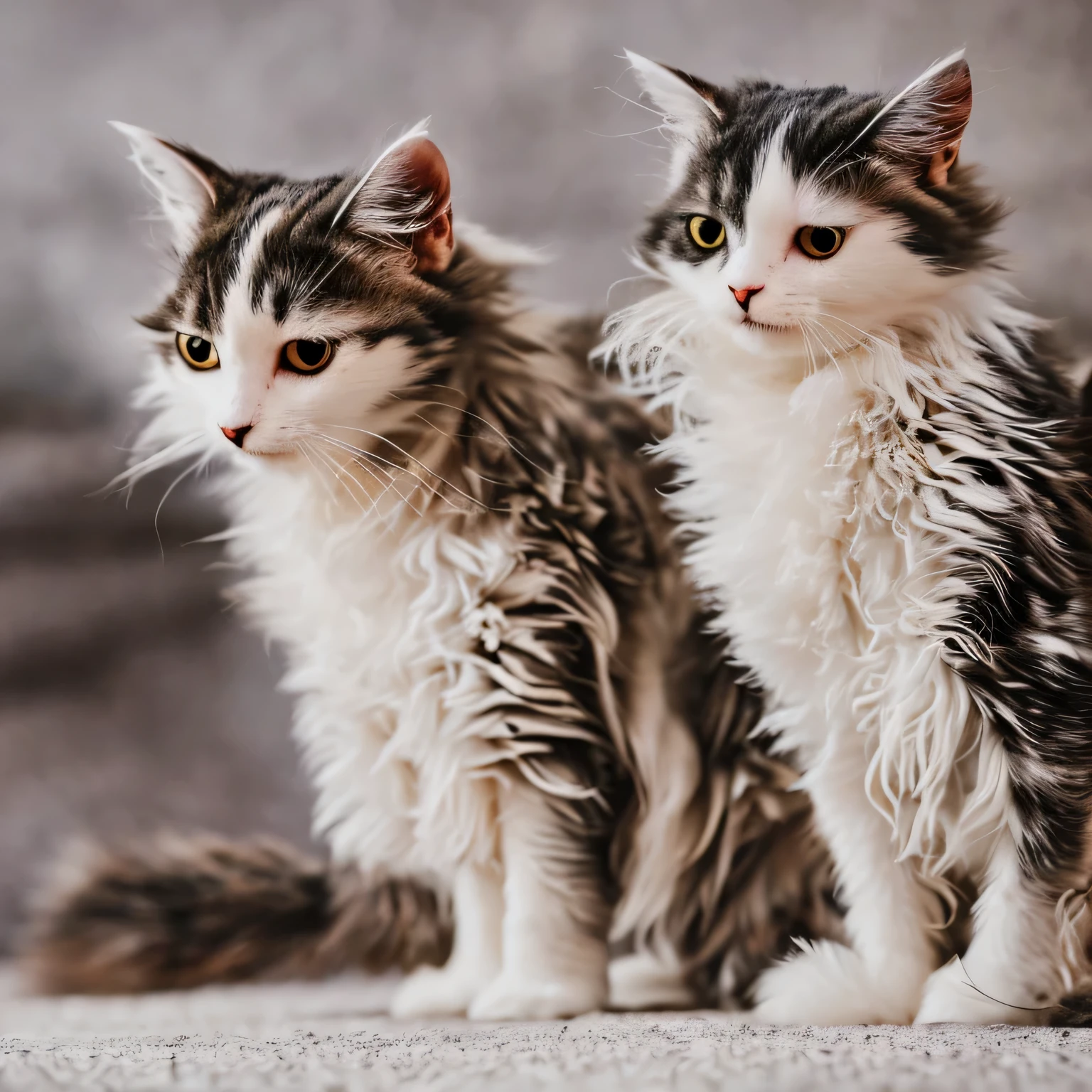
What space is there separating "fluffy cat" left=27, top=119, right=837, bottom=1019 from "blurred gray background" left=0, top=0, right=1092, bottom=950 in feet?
0.70

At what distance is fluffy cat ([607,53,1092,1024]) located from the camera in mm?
829

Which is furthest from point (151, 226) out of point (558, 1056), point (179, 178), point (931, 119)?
point (558, 1056)

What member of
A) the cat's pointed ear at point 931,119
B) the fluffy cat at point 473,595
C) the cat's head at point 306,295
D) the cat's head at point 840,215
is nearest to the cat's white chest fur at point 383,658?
the fluffy cat at point 473,595

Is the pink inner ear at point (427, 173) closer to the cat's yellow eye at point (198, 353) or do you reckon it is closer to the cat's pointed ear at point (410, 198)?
the cat's pointed ear at point (410, 198)

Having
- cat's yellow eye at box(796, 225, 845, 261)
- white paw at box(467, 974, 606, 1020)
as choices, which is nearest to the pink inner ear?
cat's yellow eye at box(796, 225, 845, 261)

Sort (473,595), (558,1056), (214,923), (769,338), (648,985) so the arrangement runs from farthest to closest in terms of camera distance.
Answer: (214,923) < (648,985) < (473,595) < (769,338) < (558,1056)

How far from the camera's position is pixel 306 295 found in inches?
37.4

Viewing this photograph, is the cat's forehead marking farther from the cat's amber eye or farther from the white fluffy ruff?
the white fluffy ruff

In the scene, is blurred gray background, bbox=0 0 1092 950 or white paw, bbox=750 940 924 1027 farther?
blurred gray background, bbox=0 0 1092 950

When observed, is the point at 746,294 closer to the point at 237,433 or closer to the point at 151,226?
the point at 237,433

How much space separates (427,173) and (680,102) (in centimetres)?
24

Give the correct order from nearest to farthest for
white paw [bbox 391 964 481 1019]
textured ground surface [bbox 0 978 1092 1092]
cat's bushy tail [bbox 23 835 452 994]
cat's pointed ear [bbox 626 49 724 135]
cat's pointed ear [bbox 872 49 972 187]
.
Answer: textured ground surface [bbox 0 978 1092 1092] < cat's pointed ear [bbox 872 49 972 187] < cat's pointed ear [bbox 626 49 724 135] < white paw [bbox 391 964 481 1019] < cat's bushy tail [bbox 23 835 452 994]

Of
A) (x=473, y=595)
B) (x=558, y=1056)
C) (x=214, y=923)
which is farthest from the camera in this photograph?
(x=214, y=923)

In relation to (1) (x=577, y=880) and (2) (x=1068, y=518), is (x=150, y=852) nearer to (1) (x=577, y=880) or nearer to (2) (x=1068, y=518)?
(1) (x=577, y=880)
